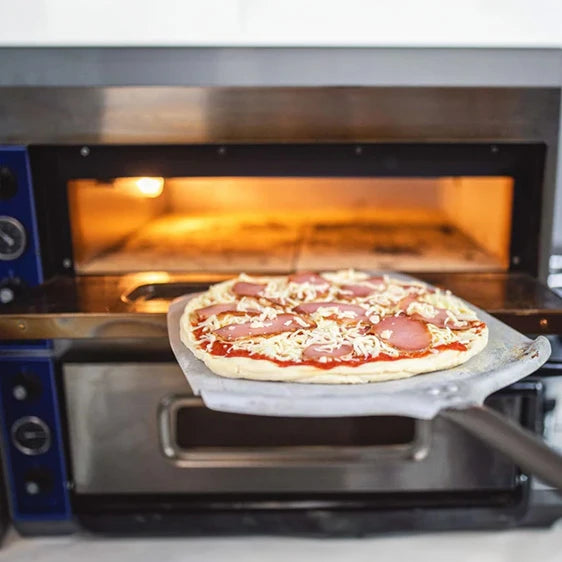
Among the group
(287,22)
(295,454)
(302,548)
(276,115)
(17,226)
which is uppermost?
(287,22)

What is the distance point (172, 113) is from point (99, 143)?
0.13m

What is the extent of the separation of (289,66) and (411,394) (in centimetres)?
57

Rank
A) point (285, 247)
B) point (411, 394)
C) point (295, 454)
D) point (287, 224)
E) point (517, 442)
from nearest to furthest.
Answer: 1. point (517, 442)
2. point (411, 394)
3. point (295, 454)
4. point (285, 247)
5. point (287, 224)

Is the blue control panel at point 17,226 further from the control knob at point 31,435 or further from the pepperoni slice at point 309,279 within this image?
the pepperoni slice at point 309,279

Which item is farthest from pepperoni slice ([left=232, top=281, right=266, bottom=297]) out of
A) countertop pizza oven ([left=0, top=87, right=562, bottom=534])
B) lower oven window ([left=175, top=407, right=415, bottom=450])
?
lower oven window ([left=175, top=407, right=415, bottom=450])

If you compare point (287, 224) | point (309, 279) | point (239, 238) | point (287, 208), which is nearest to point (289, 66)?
point (309, 279)

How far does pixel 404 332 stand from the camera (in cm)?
77

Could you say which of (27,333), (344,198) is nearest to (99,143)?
(27,333)

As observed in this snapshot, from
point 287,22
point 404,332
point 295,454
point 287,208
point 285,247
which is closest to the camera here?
point 404,332

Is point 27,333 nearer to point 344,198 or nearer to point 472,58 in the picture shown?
point 472,58

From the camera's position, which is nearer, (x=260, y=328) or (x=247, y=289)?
(x=260, y=328)

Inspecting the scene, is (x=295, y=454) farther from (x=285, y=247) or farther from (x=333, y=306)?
(x=285, y=247)

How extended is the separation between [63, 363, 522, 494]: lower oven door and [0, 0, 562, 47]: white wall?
1.75 feet

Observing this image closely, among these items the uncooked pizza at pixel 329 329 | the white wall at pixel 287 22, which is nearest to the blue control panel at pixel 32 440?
the uncooked pizza at pixel 329 329
